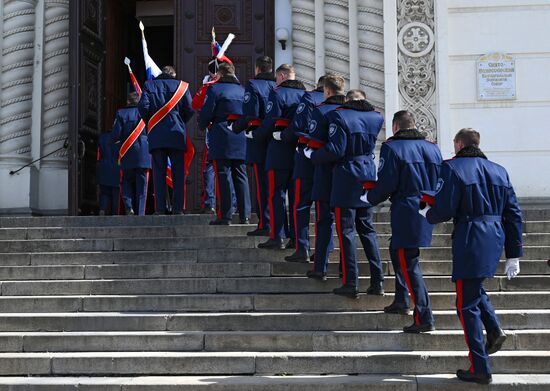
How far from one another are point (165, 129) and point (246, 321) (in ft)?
11.6

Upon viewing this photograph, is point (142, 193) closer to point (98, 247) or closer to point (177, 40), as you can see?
point (98, 247)

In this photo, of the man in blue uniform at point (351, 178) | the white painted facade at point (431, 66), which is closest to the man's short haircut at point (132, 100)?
the white painted facade at point (431, 66)

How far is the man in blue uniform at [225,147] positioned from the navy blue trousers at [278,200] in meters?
0.87

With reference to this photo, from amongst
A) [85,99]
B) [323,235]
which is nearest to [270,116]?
[323,235]

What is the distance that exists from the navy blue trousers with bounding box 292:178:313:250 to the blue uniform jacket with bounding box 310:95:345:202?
295mm

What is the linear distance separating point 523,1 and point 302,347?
26.2 ft

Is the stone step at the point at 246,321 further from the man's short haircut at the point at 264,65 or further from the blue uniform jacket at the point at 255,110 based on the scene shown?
the man's short haircut at the point at 264,65

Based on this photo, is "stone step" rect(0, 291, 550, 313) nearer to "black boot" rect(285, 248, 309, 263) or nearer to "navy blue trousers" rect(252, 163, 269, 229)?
"black boot" rect(285, 248, 309, 263)

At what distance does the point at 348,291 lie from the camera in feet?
27.2

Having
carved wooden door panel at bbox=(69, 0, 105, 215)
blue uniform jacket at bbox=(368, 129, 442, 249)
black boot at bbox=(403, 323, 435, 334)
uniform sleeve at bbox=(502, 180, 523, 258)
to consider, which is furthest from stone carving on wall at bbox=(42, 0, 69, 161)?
uniform sleeve at bbox=(502, 180, 523, 258)

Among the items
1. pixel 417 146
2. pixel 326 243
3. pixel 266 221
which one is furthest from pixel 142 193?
pixel 417 146

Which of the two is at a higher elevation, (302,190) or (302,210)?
(302,190)

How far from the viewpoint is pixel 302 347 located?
7.86m

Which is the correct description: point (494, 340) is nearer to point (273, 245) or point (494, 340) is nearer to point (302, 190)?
point (302, 190)
